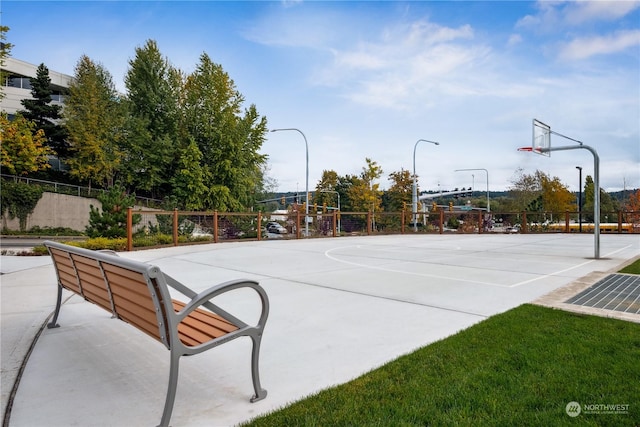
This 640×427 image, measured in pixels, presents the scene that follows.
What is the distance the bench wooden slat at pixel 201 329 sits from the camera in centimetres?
278

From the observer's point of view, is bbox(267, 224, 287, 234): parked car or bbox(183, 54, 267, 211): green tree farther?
bbox(183, 54, 267, 211): green tree

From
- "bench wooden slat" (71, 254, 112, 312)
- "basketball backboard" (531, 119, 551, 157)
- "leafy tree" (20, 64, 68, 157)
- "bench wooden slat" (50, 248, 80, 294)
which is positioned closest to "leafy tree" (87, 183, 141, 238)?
"bench wooden slat" (50, 248, 80, 294)

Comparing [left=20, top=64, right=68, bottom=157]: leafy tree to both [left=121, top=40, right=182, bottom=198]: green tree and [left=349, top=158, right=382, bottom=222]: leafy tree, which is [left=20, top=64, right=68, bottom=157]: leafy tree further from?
[left=349, top=158, right=382, bottom=222]: leafy tree

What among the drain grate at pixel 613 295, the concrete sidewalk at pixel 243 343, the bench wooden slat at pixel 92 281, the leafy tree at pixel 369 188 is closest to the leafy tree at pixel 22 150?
the leafy tree at pixel 369 188

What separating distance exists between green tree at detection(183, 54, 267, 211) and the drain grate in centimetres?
3529

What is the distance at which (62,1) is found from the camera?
14031 mm

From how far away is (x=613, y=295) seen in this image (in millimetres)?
6211

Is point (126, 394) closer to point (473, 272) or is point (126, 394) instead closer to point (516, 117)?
point (473, 272)

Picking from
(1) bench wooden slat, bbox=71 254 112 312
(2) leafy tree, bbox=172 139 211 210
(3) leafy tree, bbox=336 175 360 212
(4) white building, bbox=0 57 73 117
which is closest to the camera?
(1) bench wooden slat, bbox=71 254 112 312

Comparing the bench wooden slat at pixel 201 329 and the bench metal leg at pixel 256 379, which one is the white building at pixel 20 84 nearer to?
the bench wooden slat at pixel 201 329

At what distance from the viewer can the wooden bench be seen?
2.50m

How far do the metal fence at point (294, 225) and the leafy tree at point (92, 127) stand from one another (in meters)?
23.2

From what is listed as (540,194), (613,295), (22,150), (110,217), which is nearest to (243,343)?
(613,295)

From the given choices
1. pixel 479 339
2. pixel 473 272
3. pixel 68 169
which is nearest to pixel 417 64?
pixel 473 272
